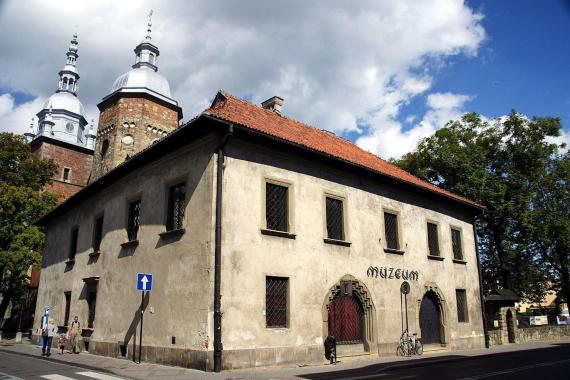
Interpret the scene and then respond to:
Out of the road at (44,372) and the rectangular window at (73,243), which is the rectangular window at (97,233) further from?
the road at (44,372)

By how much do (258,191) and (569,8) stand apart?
10.4m

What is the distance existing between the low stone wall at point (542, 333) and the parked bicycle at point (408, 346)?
38.2 feet

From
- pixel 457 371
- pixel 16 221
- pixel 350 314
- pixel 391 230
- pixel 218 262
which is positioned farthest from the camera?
pixel 16 221

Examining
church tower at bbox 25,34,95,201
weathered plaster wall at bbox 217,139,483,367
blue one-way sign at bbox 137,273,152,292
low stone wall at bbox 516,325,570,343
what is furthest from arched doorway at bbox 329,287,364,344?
church tower at bbox 25,34,95,201

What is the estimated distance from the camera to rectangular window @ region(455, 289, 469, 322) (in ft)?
71.3

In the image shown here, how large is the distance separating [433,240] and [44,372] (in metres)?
16.6

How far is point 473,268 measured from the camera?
23438mm

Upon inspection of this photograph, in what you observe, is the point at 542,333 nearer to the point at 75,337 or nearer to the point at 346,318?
the point at 346,318

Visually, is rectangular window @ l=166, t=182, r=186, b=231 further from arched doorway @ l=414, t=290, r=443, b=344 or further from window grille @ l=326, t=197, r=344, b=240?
arched doorway @ l=414, t=290, r=443, b=344

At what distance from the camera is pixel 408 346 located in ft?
56.7

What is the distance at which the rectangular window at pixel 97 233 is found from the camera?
66.0ft

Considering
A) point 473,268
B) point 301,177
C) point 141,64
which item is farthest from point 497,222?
point 141,64

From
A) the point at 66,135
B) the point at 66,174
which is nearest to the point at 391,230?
the point at 66,174

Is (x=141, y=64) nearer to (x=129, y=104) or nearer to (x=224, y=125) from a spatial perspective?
(x=129, y=104)
